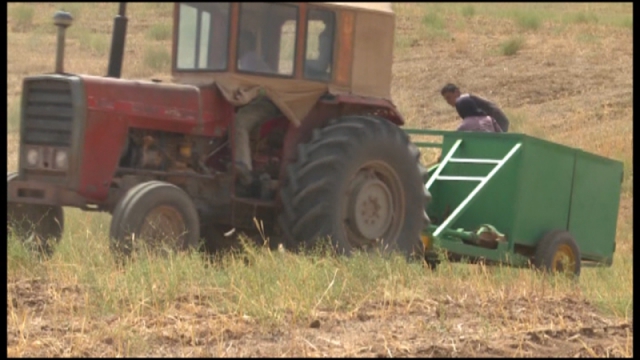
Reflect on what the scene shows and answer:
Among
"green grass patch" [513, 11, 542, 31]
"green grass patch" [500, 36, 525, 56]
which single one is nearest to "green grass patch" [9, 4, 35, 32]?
"green grass patch" [500, 36, 525, 56]

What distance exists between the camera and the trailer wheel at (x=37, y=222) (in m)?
9.72

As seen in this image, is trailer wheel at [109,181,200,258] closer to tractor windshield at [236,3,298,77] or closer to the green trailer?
tractor windshield at [236,3,298,77]

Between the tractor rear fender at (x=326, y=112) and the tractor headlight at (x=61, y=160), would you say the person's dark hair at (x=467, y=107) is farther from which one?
the tractor headlight at (x=61, y=160)

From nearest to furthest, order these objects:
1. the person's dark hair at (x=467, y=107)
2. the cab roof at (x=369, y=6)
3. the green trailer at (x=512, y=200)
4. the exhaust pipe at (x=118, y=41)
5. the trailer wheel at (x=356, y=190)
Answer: the exhaust pipe at (x=118, y=41) < the trailer wheel at (x=356, y=190) < the cab roof at (x=369, y=6) < the green trailer at (x=512, y=200) < the person's dark hair at (x=467, y=107)

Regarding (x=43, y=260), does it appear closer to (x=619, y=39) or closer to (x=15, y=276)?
(x=15, y=276)

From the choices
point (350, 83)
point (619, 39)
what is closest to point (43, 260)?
point (350, 83)

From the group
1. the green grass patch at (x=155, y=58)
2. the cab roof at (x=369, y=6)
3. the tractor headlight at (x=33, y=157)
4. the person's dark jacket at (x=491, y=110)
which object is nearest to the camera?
the tractor headlight at (x=33, y=157)

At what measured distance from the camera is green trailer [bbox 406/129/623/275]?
11219 millimetres

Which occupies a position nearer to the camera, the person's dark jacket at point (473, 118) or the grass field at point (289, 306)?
the grass field at point (289, 306)

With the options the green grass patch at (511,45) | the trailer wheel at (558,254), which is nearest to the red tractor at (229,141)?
the trailer wheel at (558,254)

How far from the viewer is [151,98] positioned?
32.6 feet

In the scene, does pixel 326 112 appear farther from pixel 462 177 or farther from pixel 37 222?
pixel 37 222

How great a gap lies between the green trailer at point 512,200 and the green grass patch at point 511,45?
13149mm

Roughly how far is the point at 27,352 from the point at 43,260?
3068 millimetres
